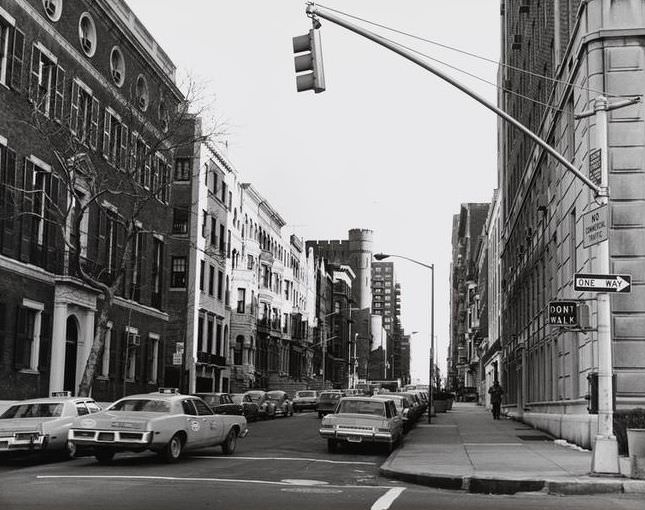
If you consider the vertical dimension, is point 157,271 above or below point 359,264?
below

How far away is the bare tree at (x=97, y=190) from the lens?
2880 centimetres

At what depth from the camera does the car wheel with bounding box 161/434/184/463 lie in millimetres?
18828

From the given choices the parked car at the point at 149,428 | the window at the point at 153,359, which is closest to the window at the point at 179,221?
the window at the point at 153,359

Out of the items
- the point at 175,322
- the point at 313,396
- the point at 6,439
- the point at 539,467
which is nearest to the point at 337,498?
the point at 539,467

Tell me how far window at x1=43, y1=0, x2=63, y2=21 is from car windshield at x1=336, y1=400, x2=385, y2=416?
17439mm

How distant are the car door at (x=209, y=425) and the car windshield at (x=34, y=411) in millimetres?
3185

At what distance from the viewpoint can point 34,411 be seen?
2083 cm

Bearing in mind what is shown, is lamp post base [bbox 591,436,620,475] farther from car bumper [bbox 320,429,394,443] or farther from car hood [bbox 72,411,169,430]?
car hood [bbox 72,411,169,430]

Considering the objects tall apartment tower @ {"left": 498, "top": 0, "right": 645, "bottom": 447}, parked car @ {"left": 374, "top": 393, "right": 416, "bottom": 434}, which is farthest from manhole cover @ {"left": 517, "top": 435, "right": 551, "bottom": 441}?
parked car @ {"left": 374, "top": 393, "right": 416, "bottom": 434}

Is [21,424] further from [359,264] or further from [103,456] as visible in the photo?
[359,264]

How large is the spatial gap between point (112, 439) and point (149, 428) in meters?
0.77

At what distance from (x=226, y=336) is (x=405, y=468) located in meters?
46.2

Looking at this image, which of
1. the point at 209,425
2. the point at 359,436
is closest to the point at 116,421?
the point at 209,425

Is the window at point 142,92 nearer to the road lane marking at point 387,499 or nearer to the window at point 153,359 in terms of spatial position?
the window at point 153,359
